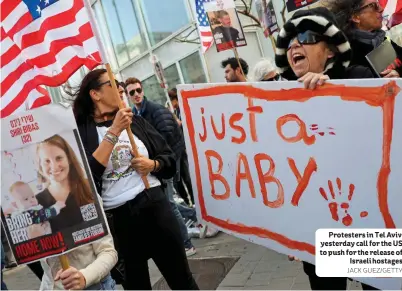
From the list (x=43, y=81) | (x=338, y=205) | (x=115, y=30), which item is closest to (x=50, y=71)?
(x=43, y=81)

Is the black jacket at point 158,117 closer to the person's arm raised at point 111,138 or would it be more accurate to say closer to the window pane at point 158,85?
→ the person's arm raised at point 111,138

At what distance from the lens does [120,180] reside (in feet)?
7.70

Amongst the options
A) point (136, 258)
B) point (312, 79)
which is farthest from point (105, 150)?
point (312, 79)

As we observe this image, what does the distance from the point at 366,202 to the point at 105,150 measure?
1.30 m

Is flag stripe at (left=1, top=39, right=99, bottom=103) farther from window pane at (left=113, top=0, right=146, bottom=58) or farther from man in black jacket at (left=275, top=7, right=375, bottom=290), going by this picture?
window pane at (left=113, top=0, right=146, bottom=58)

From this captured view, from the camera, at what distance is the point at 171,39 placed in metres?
13.8

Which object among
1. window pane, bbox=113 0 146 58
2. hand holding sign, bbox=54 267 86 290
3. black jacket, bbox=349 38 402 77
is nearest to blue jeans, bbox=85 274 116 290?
hand holding sign, bbox=54 267 86 290

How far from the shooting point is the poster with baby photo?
68.8 inches

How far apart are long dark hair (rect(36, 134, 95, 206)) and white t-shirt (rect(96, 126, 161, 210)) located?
21.5 inches

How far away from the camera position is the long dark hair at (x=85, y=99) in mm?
2486

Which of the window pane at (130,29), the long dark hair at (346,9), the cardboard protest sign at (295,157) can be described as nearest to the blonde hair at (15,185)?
the cardboard protest sign at (295,157)

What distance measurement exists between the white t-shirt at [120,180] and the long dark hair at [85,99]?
0.19m

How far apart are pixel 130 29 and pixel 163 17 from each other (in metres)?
2.04

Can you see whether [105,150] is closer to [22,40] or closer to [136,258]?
[136,258]
